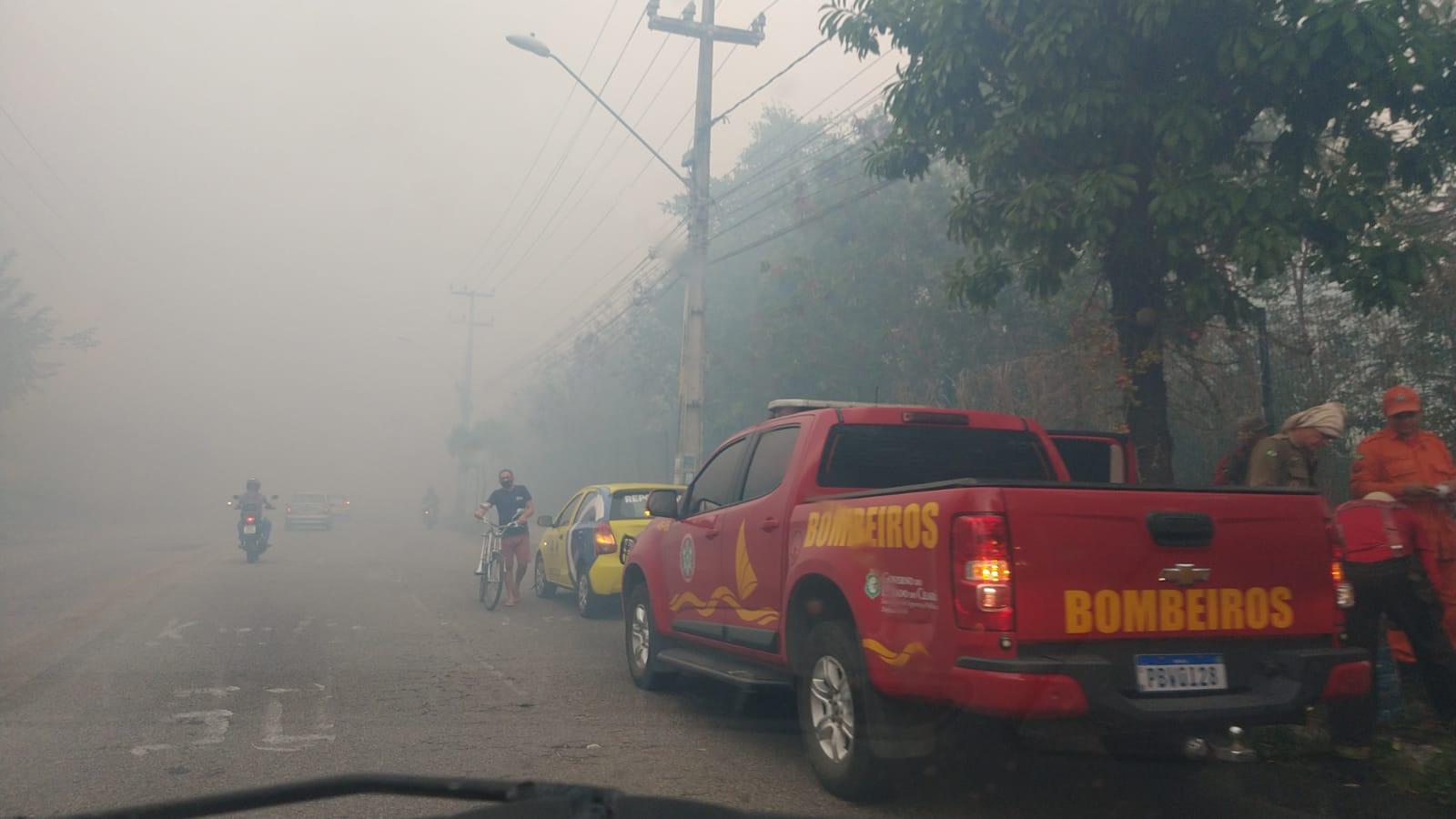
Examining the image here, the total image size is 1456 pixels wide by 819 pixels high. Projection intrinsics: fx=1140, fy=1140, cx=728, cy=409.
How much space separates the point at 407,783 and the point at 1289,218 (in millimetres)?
7611

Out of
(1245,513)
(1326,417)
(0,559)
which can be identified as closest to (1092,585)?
(1245,513)

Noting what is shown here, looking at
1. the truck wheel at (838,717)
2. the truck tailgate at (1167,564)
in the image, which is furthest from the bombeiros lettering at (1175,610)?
the truck wheel at (838,717)

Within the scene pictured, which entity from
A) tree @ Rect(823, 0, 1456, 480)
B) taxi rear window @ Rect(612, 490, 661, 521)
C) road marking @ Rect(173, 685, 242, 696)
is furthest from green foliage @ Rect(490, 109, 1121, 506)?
road marking @ Rect(173, 685, 242, 696)

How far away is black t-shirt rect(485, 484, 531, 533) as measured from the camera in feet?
47.0

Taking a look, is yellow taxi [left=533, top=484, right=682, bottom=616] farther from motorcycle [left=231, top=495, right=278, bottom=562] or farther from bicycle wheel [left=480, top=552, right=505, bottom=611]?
motorcycle [left=231, top=495, right=278, bottom=562]

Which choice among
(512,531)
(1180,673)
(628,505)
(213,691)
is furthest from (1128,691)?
(512,531)

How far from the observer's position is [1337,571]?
483 centimetres

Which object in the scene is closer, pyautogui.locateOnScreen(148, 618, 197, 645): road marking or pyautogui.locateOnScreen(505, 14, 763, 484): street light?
pyautogui.locateOnScreen(148, 618, 197, 645): road marking

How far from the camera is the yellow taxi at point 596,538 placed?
41.9 ft

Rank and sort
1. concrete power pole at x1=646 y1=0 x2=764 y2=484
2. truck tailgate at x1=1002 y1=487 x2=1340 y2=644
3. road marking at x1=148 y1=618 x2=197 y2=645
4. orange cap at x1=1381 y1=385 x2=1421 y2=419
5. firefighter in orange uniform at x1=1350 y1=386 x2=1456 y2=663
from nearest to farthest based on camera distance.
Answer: truck tailgate at x1=1002 y1=487 x2=1340 y2=644, firefighter in orange uniform at x1=1350 y1=386 x2=1456 y2=663, orange cap at x1=1381 y1=385 x2=1421 y2=419, road marking at x1=148 y1=618 x2=197 y2=645, concrete power pole at x1=646 y1=0 x2=764 y2=484

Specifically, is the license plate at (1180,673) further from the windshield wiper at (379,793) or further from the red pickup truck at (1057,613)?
the windshield wiper at (379,793)

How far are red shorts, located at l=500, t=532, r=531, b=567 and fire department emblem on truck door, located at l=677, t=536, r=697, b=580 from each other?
6.56 meters

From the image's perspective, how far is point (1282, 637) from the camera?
469cm

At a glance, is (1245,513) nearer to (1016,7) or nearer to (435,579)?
(1016,7)
